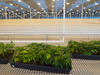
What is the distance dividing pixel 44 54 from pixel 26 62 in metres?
0.21

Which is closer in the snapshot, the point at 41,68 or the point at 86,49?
the point at 41,68

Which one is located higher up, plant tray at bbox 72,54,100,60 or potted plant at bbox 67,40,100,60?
potted plant at bbox 67,40,100,60

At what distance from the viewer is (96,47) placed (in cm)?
143

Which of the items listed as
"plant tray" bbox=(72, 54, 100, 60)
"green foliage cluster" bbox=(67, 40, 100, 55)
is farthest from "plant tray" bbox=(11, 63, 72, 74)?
"green foliage cluster" bbox=(67, 40, 100, 55)

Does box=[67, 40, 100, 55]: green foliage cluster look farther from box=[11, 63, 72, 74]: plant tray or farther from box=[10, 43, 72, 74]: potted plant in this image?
box=[11, 63, 72, 74]: plant tray

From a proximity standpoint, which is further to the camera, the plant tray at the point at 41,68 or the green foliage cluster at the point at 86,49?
the green foliage cluster at the point at 86,49

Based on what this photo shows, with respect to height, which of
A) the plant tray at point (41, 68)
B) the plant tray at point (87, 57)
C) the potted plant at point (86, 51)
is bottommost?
the plant tray at point (41, 68)

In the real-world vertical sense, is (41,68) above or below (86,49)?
below

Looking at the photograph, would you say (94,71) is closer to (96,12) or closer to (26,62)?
(26,62)

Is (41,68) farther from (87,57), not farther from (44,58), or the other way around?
(87,57)

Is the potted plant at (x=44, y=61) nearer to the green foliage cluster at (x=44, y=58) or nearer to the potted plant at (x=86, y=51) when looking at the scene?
the green foliage cluster at (x=44, y=58)

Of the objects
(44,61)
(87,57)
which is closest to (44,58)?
(44,61)

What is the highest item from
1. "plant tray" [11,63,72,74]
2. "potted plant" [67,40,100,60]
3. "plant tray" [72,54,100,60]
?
"potted plant" [67,40,100,60]

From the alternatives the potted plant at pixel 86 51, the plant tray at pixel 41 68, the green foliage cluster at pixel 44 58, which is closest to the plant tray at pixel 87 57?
the potted plant at pixel 86 51
